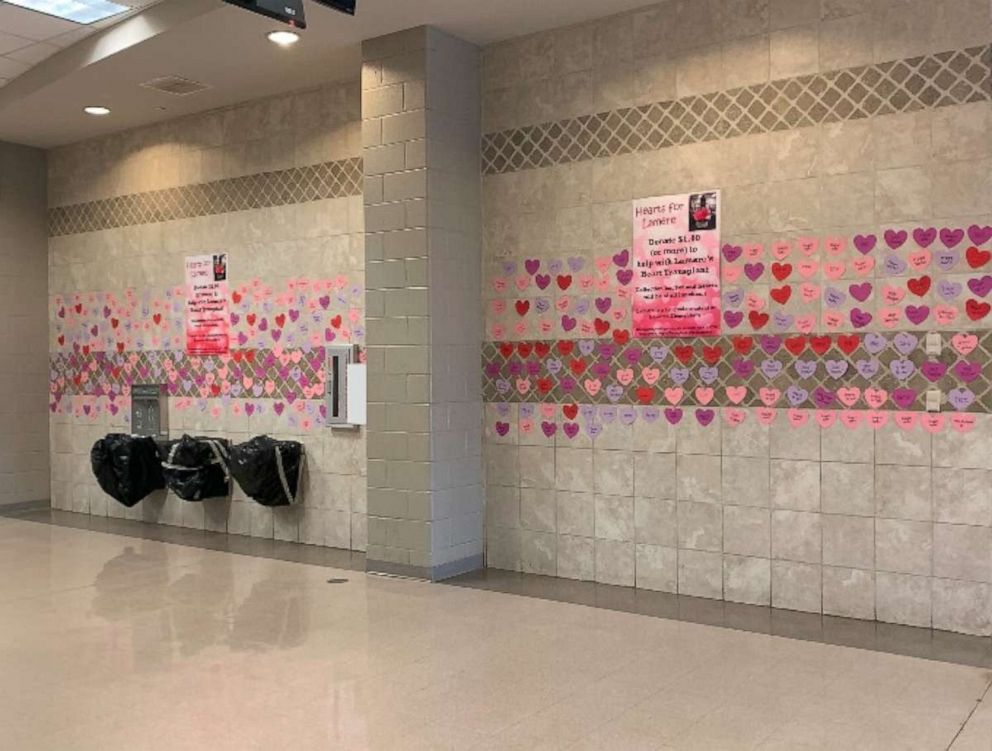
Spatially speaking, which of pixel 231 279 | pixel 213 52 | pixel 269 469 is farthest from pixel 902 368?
pixel 231 279

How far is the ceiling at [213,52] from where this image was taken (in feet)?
19.2

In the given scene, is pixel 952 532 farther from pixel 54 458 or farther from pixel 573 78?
pixel 54 458

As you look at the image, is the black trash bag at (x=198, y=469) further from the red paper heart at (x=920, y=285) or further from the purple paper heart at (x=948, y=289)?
the purple paper heart at (x=948, y=289)

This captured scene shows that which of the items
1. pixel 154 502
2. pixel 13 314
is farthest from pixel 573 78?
pixel 13 314

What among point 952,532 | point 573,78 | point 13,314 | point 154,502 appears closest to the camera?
point 952,532

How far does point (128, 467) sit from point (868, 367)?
596 centimetres

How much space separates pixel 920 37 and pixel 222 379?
18.6 ft

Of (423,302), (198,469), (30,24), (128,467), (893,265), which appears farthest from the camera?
(128,467)

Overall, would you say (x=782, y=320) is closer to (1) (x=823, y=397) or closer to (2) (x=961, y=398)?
(1) (x=823, y=397)

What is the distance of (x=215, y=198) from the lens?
26.5ft

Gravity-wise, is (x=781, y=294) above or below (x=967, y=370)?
above

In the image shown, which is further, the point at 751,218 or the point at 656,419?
the point at 656,419

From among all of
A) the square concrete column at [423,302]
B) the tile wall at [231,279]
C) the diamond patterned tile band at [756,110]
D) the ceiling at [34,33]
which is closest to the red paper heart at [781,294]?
the diamond patterned tile band at [756,110]

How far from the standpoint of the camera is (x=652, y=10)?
5.78 meters
